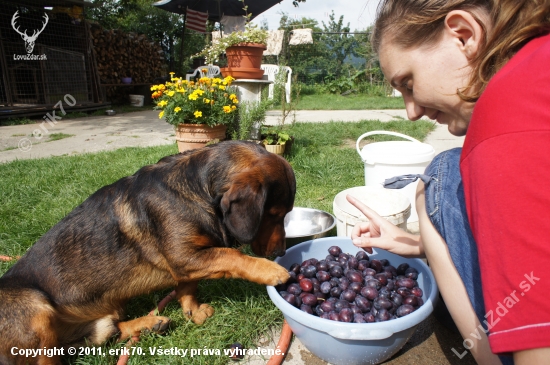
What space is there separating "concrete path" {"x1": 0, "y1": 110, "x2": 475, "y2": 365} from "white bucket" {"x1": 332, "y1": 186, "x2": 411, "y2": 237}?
21.6 inches

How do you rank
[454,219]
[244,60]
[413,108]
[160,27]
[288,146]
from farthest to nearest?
[160,27] < [244,60] < [288,146] < [413,108] < [454,219]

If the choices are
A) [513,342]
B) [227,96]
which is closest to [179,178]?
[513,342]

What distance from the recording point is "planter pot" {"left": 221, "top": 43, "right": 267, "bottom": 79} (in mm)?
6621

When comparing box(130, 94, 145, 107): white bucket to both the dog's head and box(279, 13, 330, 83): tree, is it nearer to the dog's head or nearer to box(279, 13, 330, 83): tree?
box(279, 13, 330, 83): tree

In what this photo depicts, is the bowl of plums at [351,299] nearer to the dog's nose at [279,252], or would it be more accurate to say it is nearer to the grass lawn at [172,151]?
the dog's nose at [279,252]

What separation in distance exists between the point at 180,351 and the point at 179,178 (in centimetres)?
100

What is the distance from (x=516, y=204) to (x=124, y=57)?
1605 cm

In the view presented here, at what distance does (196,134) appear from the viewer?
5.51 metres

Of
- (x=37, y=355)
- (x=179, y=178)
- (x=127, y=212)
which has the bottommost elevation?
(x=37, y=355)

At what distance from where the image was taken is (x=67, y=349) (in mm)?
2234

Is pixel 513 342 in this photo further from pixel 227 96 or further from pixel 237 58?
pixel 237 58

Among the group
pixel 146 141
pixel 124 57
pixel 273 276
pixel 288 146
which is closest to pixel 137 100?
pixel 124 57

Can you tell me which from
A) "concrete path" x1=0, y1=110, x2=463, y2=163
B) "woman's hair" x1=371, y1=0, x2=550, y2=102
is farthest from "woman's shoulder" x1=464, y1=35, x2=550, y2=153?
"concrete path" x1=0, y1=110, x2=463, y2=163

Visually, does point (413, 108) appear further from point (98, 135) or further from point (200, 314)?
point (98, 135)
